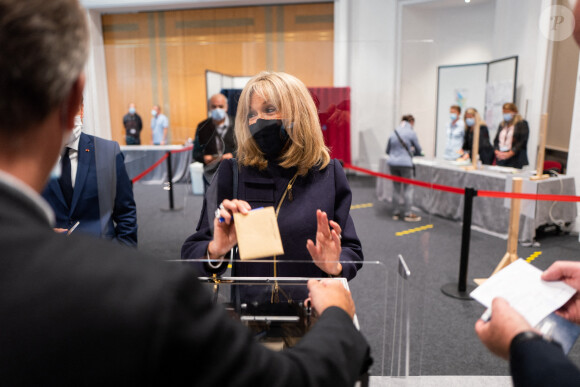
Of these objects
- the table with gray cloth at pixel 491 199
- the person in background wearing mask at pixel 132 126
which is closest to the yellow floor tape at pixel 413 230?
the table with gray cloth at pixel 491 199

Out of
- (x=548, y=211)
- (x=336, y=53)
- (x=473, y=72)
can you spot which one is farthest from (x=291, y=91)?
(x=473, y=72)

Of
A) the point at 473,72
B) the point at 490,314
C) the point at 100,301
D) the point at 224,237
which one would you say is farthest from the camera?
the point at 473,72

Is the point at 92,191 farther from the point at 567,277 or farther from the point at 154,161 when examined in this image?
the point at 567,277

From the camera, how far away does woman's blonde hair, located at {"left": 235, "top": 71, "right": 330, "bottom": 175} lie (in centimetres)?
144

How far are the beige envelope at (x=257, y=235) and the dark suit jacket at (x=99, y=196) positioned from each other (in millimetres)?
632

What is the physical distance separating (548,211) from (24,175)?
5243 mm

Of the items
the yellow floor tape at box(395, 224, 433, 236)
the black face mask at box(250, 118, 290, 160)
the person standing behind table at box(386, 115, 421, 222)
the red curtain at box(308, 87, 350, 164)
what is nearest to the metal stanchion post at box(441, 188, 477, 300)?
the red curtain at box(308, 87, 350, 164)

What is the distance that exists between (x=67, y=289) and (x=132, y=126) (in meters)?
1.75

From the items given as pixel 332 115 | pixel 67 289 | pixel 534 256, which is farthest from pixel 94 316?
pixel 534 256

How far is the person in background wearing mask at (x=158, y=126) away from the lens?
239cm

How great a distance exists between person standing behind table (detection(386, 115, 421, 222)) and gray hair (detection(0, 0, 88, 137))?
16.2 feet

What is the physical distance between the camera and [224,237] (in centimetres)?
127

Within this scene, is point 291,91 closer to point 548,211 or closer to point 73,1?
point 73,1

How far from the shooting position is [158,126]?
2680 millimetres
